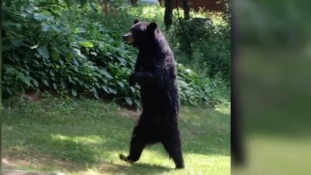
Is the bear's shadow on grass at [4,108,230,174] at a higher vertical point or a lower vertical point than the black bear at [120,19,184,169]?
lower

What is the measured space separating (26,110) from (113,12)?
1.14m

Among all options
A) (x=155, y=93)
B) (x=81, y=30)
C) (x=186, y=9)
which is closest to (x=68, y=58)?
(x=81, y=30)

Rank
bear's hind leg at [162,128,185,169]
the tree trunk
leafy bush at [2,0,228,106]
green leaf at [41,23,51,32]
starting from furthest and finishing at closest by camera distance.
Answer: the tree trunk → leafy bush at [2,0,228,106] → green leaf at [41,23,51,32] → bear's hind leg at [162,128,185,169]

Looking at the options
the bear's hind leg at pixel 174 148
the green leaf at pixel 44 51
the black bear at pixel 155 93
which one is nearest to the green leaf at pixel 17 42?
the green leaf at pixel 44 51

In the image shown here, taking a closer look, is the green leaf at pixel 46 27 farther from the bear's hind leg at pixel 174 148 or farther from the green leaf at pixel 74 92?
the bear's hind leg at pixel 174 148

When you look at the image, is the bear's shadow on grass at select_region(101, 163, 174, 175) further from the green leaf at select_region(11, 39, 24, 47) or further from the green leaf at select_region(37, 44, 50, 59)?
the green leaf at select_region(11, 39, 24, 47)

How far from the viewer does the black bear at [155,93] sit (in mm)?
2965

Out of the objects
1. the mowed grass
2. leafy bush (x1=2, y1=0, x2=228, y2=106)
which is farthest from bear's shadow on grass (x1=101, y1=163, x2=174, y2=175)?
leafy bush (x1=2, y1=0, x2=228, y2=106)

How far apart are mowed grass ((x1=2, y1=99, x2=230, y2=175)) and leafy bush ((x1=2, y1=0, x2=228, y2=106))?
148 millimetres

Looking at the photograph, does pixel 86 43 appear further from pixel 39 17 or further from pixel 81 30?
pixel 39 17

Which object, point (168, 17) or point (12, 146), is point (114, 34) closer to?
point (168, 17)

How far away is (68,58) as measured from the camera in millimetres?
4051

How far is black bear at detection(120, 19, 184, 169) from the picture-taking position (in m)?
2.96

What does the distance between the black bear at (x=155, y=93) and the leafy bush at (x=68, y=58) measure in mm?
819
